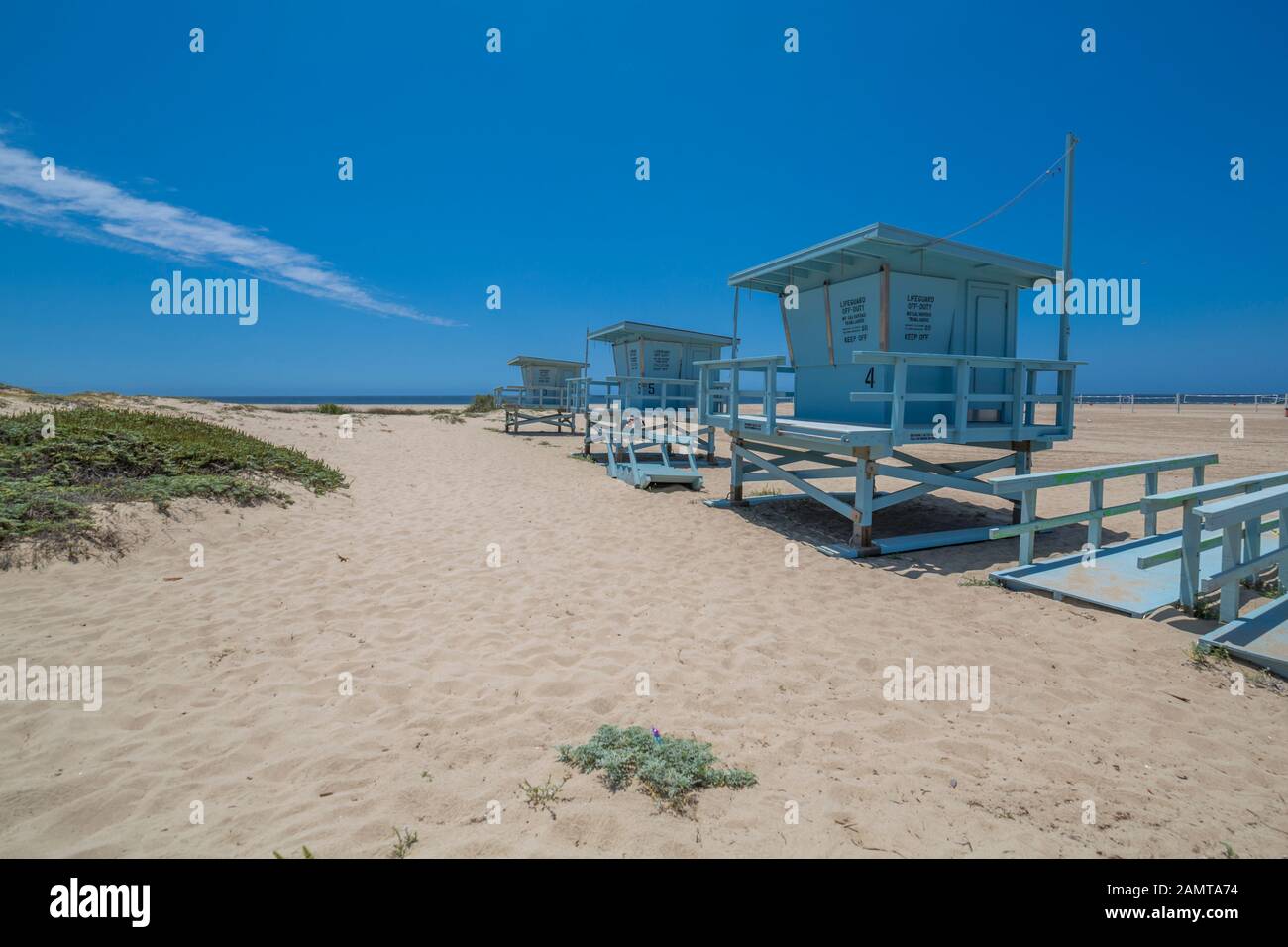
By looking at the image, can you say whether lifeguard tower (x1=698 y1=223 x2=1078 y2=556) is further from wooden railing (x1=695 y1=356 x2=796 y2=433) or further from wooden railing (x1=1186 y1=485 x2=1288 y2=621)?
wooden railing (x1=1186 y1=485 x2=1288 y2=621)

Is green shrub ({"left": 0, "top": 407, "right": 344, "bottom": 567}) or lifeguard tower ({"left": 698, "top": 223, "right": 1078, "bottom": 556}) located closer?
green shrub ({"left": 0, "top": 407, "right": 344, "bottom": 567})

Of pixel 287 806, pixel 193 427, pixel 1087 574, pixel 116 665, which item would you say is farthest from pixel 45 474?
pixel 1087 574

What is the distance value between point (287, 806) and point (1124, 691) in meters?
5.06

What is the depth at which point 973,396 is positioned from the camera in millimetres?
7711

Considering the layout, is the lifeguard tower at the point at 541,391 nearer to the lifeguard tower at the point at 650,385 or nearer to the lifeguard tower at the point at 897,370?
the lifeguard tower at the point at 650,385

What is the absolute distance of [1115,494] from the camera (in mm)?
11430

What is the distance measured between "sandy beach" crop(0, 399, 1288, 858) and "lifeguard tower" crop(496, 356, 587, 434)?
1920 cm

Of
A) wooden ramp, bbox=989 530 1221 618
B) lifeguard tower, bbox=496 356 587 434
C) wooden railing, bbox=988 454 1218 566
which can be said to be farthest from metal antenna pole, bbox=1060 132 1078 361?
lifeguard tower, bbox=496 356 587 434

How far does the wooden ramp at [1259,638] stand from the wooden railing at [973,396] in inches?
136

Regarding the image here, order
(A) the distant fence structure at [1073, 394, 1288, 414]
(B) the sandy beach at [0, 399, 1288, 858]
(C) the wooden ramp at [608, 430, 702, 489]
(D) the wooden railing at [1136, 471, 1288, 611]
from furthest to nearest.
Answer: (A) the distant fence structure at [1073, 394, 1288, 414]
(C) the wooden ramp at [608, 430, 702, 489]
(D) the wooden railing at [1136, 471, 1288, 611]
(B) the sandy beach at [0, 399, 1288, 858]

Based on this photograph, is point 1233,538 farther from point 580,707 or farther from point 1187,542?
point 580,707

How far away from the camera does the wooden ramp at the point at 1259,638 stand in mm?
4102

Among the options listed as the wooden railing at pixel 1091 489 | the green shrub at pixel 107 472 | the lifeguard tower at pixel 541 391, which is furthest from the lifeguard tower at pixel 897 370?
the lifeguard tower at pixel 541 391

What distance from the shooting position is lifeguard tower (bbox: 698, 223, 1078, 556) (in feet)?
25.1
